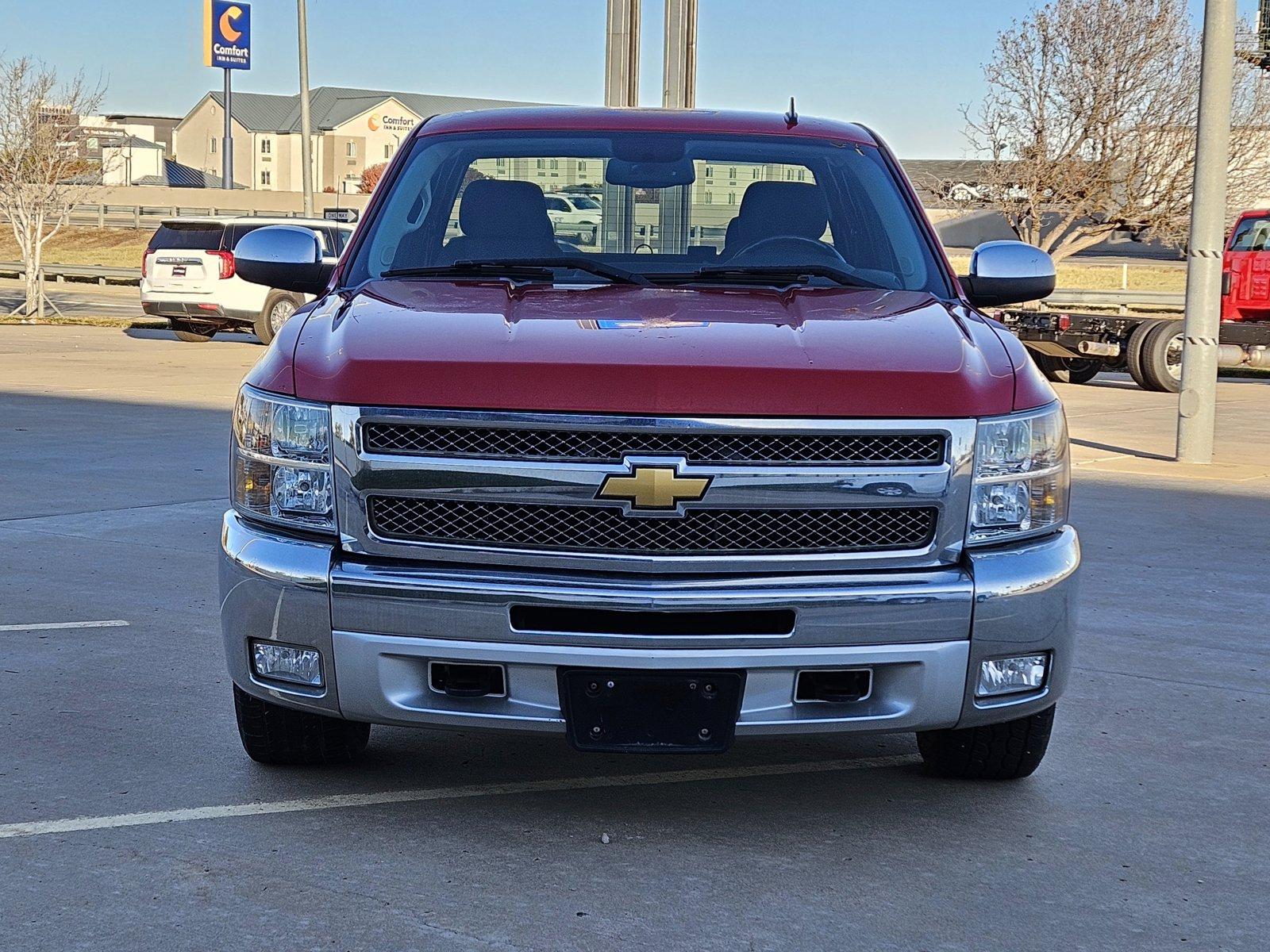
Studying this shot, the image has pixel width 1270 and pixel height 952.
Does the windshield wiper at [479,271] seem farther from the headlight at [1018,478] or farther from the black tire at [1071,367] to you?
the black tire at [1071,367]

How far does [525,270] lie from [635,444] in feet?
4.35

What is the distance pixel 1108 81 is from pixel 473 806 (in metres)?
30.6

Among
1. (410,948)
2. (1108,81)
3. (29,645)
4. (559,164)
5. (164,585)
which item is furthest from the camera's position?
(1108,81)

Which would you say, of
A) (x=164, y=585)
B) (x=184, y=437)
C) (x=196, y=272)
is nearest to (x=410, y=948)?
(x=164, y=585)

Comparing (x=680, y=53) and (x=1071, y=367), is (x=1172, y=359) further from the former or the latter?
(x=680, y=53)

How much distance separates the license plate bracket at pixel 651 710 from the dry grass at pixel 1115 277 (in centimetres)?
4452

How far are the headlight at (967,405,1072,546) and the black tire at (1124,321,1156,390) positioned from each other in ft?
52.9

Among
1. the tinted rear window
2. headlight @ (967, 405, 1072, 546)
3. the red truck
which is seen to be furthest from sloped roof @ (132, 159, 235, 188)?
headlight @ (967, 405, 1072, 546)

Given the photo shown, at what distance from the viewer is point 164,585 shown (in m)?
7.42

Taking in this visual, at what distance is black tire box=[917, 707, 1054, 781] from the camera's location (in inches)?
184

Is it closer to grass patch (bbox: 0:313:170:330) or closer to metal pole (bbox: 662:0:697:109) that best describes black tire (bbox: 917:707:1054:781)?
metal pole (bbox: 662:0:697:109)

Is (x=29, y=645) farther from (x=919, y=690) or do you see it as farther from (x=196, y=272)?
(x=196, y=272)

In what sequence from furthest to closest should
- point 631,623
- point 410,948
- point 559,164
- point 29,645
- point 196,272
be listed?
point 196,272, point 29,645, point 559,164, point 631,623, point 410,948

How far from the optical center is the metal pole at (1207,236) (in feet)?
39.6
